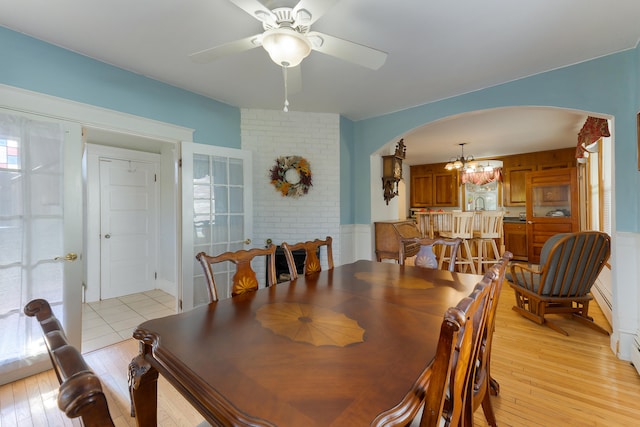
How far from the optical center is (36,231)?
6.89 feet

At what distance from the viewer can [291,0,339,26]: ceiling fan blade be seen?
50.0 inches

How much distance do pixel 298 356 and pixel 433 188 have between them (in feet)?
23.2

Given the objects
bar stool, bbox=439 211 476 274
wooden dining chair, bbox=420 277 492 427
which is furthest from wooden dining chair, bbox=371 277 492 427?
bar stool, bbox=439 211 476 274

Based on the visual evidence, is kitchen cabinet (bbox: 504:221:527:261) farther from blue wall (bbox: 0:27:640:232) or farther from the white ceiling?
the white ceiling

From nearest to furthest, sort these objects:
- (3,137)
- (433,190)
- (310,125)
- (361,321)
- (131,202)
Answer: (361,321) → (3,137) → (310,125) → (131,202) → (433,190)

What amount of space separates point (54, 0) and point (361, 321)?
104 inches

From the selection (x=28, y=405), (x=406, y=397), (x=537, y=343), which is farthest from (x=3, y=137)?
(x=537, y=343)

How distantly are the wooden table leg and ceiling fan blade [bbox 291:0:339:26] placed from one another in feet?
5.35

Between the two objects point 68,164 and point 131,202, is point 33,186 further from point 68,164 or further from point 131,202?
point 131,202

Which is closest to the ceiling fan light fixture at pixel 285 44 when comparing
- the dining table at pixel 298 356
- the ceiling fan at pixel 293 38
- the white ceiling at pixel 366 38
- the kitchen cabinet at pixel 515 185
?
the ceiling fan at pixel 293 38

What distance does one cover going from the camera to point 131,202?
415cm

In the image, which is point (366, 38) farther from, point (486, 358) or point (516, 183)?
point (516, 183)

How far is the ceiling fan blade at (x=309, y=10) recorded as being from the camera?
50.0 inches

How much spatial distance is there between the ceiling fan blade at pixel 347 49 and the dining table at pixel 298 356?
1.41m
